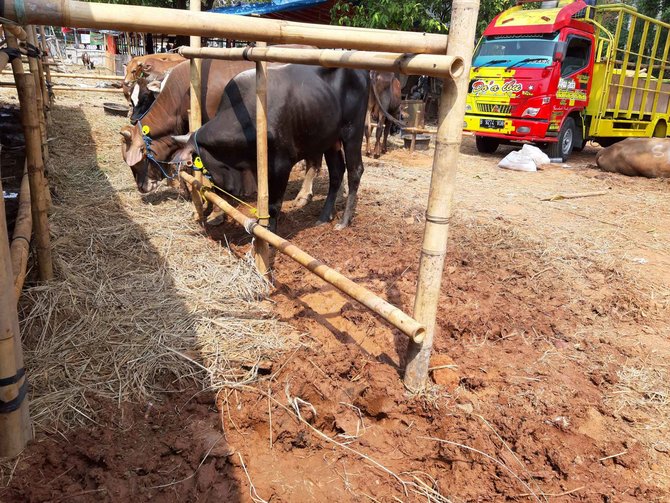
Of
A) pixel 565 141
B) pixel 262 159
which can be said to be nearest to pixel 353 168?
pixel 262 159

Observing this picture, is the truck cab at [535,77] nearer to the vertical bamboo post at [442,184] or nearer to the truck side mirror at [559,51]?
the truck side mirror at [559,51]

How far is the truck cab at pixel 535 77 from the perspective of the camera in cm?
877

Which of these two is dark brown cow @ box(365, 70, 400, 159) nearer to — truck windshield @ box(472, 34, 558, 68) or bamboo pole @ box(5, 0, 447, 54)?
truck windshield @ box(472, 34, 558, 68)

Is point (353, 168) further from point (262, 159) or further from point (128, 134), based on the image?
point (128, 134)

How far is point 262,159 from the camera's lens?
3139 millimetres

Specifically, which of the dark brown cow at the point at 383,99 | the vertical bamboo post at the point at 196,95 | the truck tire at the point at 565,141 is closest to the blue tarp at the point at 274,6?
the dark brown cow at the point at 383,99

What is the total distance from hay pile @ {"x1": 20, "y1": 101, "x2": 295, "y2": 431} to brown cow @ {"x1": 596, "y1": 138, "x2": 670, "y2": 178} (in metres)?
7.49

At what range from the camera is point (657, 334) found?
3055 mm

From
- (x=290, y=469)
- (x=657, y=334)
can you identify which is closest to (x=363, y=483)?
(x=290, y=469)

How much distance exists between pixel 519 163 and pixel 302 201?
4972mm

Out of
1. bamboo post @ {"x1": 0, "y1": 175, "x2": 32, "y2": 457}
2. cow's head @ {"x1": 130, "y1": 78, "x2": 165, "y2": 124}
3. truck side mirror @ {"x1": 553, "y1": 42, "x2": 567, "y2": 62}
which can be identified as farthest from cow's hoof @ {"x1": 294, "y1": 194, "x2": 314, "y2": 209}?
truck side mirror @ {"x1": 553, "y1": 42, "x2": 567, "y2": 62}

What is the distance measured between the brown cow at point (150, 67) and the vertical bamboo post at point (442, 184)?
539 cm

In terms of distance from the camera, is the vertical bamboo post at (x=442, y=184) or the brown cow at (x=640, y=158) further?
the brown cow at (x=640, y=158)

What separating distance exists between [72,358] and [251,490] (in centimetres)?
107
